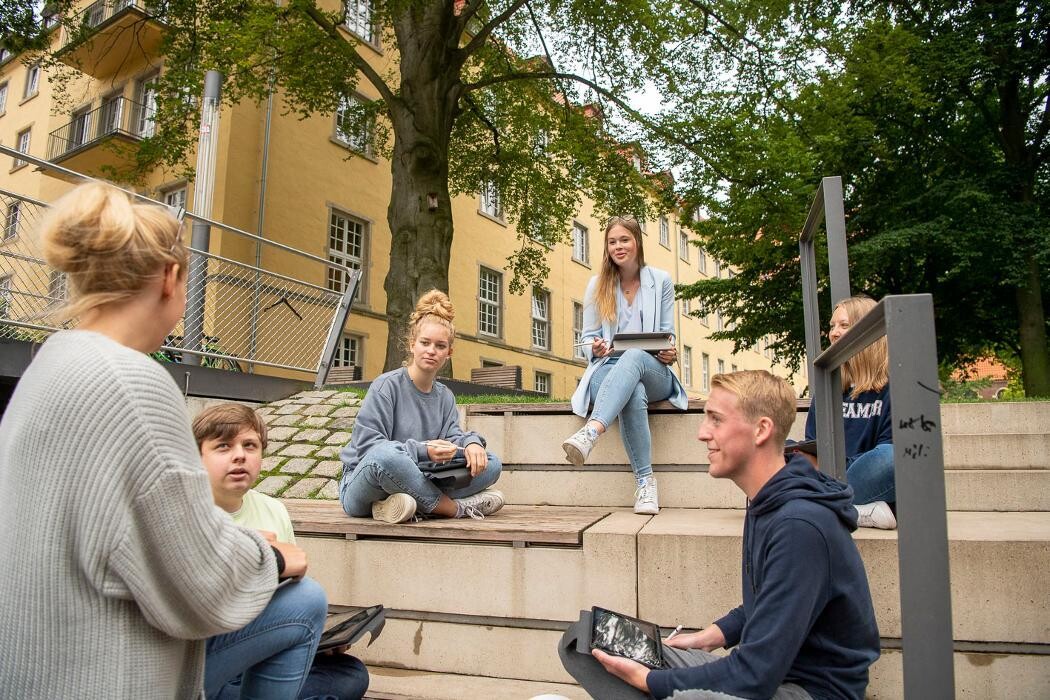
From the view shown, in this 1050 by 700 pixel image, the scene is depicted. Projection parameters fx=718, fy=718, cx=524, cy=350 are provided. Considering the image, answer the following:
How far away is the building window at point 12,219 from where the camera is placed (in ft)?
18.0

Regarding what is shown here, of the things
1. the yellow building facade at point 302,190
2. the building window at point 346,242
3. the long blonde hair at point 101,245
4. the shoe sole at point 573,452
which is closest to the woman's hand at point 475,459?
the shoe sole at point 573,452

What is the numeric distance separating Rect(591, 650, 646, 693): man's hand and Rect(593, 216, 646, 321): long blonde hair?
3038 millimetres

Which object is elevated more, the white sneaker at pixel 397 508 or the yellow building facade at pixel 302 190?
the yellow building facade at pixel 302 190

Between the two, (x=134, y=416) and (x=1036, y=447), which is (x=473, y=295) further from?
(x=134, y=416)

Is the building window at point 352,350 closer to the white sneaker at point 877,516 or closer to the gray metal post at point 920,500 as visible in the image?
the white sneaker at point 877,516

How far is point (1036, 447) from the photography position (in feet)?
14.4

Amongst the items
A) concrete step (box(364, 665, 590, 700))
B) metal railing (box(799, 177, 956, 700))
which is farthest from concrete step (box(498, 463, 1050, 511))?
metal railing (box(799, 177, 956, 700))

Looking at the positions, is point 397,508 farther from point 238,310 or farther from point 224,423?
point 238,310

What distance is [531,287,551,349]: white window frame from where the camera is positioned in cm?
2755

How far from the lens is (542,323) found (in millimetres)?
27984

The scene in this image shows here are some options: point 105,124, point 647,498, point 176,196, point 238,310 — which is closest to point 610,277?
point 647,498

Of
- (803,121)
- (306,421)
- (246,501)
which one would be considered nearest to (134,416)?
(246,501)

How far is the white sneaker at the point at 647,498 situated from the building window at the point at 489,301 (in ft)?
67.3

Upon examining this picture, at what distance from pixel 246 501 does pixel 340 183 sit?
18.0 m
